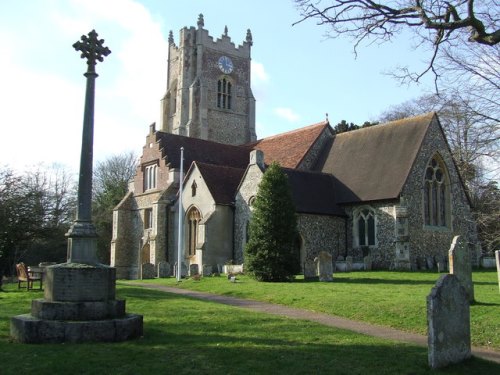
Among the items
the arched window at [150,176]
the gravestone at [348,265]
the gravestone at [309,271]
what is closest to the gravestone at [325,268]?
the gravestone at [309,271]

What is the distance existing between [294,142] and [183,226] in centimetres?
992

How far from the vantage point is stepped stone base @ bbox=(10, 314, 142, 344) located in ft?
29.0

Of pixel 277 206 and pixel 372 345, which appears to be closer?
pixel 372 345

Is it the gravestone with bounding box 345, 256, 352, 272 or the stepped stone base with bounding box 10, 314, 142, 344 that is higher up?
the gravestone with bounding box 345, 256, 352, 272

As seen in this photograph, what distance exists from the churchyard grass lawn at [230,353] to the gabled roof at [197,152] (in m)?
25.2

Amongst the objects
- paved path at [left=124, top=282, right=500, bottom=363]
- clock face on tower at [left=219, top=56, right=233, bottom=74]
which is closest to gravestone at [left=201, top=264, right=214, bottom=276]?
paved path at [left=124, top=282, right=500, bottom=363]

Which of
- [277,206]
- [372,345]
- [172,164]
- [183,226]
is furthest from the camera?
[172,164]

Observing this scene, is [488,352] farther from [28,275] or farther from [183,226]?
[183,226]

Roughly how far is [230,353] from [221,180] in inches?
914

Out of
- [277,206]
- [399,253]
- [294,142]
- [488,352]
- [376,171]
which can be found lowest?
[488,352]

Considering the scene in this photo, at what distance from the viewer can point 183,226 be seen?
31.9 meters

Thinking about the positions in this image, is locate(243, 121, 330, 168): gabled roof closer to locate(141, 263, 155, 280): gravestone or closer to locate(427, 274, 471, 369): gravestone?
locate(141, 263, 155, 280): gravestone

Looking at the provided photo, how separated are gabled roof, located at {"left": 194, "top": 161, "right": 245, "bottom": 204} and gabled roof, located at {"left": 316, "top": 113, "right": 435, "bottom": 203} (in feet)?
18.4

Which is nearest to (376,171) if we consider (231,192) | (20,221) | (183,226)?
(231,192)
